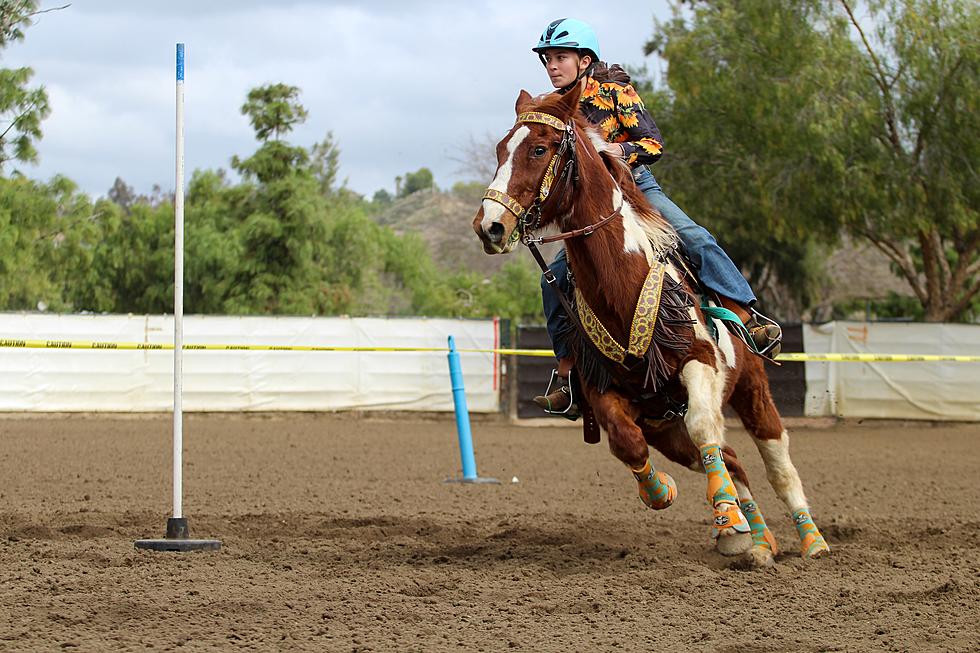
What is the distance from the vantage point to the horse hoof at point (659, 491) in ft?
21.0

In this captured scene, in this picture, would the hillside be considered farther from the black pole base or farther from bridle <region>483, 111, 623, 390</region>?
bridle <region>483, 111, 623, 390</region>

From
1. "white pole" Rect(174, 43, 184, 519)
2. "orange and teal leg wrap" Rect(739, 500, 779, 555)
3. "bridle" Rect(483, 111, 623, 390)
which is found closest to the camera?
"bridle" Rect(483, 111, 623, 390)

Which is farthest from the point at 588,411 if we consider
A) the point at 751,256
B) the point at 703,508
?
the point at 751,256

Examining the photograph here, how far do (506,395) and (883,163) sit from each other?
853cm

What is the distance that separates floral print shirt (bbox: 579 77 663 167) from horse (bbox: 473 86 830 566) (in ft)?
1.16

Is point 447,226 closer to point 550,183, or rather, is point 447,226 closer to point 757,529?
point 757,529

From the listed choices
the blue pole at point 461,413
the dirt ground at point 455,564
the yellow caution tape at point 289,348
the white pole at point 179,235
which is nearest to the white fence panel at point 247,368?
the yellow caution tape at point 289,348

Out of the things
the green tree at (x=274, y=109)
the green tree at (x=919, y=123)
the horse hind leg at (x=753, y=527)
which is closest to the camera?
the horse hind leg at (x=753, y=527)

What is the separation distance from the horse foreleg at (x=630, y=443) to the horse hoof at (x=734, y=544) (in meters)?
0.52

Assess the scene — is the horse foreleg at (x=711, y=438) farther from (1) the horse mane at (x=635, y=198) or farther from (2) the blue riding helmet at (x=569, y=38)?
(2) the blue riding helmet at (x=569, y=38)

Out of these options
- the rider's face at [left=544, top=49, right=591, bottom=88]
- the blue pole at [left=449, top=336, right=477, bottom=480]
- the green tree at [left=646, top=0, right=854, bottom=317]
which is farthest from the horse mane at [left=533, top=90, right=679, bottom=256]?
the green tree at [left=646, top=0, right=854, bottom=317]

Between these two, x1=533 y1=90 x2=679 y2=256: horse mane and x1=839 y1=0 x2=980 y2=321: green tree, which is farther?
x1=839 y1=0 x2=980 y2=321: green tree

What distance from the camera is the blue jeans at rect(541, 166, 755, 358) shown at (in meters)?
6.71

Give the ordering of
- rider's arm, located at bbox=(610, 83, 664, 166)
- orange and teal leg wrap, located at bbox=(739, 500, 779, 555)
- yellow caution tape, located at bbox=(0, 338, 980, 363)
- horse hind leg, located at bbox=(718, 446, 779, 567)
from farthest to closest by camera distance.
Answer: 1. yellow caution tape, located at bbox=(0, 338, 980, 363)
2. orange and teal leg wrap, located at bbox=(739, 500, 779, 555)
3. rider's arm, located at bbox=(610, 83, 664, 166)
4. horse hind leg, located at bbox=(718, 446, 779, 567)
